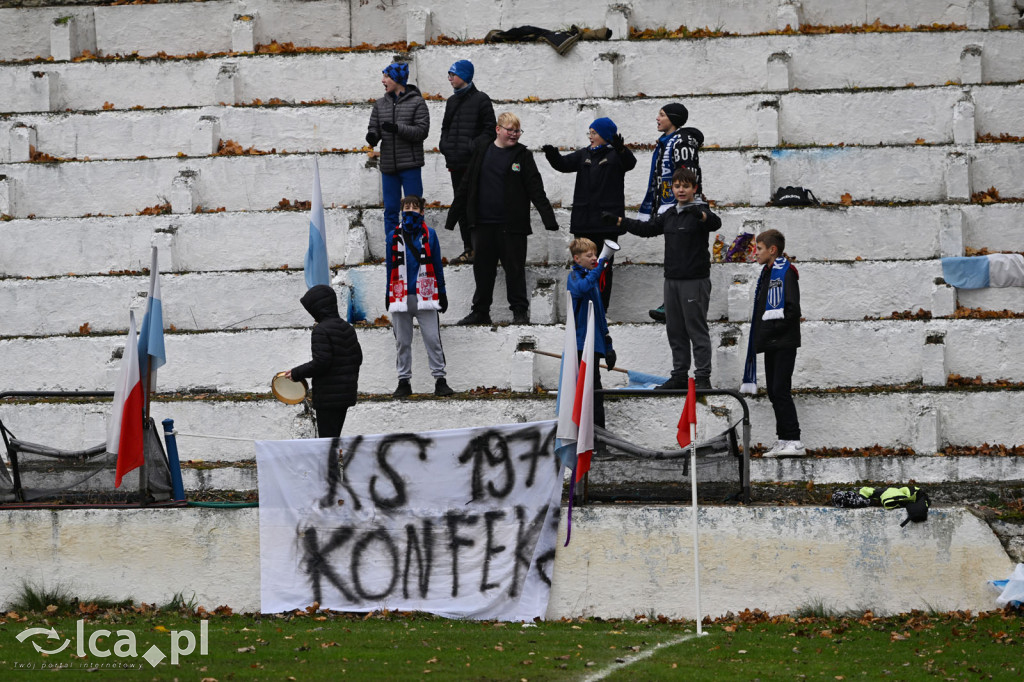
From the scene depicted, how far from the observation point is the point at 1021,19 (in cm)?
2072

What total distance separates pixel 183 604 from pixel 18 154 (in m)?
9.27

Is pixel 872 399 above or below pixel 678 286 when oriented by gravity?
below

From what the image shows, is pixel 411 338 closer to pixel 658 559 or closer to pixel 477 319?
pixel 477 319

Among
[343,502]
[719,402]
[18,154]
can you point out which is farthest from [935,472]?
[18,154]

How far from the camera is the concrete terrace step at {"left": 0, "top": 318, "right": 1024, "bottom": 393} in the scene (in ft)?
49.4

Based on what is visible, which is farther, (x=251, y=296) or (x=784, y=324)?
(x=251, y=296)

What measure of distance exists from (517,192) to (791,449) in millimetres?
4248

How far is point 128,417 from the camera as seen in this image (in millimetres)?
12445

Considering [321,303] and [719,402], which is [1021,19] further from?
[321,303]

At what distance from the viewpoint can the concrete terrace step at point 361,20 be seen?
21.1 metres

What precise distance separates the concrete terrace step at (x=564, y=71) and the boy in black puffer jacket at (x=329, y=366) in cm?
792

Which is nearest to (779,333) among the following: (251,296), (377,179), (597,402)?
(597,402)

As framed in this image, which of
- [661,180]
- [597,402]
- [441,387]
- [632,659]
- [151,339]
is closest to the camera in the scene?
[632,659]

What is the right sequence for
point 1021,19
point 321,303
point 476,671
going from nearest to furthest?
1. point 476,671
2. point 321,303
3. point 1021,19
